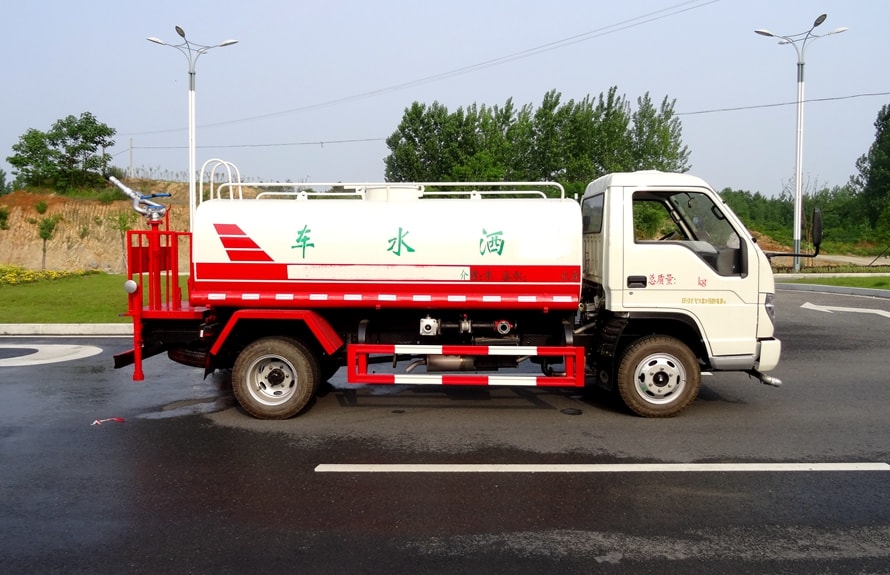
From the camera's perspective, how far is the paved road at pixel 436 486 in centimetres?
389

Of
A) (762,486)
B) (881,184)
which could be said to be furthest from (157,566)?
(881,184)

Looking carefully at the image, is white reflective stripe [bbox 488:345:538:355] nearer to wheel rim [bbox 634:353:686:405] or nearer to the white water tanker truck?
the white water tanker truck

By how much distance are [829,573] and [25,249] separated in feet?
175

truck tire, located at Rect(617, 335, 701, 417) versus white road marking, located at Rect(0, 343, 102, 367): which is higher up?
truck tire, located at Rect(617, 335, 701, 417)

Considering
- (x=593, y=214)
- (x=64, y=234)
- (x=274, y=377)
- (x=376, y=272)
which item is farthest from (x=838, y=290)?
(x=64, y=234)

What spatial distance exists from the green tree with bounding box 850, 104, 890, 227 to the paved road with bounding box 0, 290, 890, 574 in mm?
61285

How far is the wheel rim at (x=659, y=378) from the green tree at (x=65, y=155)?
163ft

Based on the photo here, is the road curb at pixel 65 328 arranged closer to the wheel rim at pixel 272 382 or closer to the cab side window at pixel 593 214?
the wheel rim at pixel 272 382

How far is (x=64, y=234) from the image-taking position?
47125 mm

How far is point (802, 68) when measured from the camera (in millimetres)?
29375

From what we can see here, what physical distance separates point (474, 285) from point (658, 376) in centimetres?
208

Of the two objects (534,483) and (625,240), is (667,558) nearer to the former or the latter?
(534,483)

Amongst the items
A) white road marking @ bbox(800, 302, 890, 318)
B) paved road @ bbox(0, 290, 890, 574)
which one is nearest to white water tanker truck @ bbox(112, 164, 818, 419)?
paved road @ bbox(0, 290, 890, 574)

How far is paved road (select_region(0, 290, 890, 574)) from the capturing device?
3.89 meters
